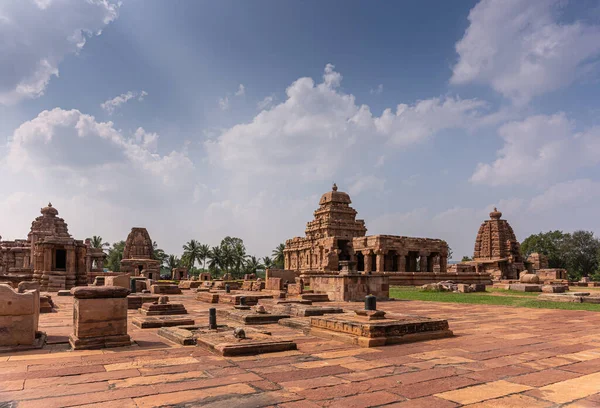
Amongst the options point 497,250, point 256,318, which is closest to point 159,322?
point 256,318

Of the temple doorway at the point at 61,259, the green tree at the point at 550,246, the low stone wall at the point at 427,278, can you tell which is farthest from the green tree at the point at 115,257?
the green tree at the point at 550,246

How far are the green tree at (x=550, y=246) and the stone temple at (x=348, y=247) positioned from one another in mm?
43621

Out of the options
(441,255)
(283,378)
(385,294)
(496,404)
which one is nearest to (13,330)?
(283,378)

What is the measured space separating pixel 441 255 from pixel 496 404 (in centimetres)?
3530

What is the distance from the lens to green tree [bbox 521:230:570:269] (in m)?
73.4

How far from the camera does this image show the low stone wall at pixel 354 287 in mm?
16938

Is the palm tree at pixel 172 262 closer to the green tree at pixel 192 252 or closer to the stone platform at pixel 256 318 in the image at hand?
the green tree at pixel 192 252

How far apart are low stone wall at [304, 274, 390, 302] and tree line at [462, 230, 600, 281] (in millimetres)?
65941

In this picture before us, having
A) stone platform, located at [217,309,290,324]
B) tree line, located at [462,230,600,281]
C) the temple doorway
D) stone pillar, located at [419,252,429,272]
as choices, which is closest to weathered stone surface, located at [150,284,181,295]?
the temple doorway

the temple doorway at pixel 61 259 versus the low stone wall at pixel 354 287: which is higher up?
the temple doorway at pixel 61 259

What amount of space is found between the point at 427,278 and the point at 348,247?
1210 centimetres

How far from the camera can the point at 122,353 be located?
611 centimetres

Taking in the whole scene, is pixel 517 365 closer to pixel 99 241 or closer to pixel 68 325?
pixel 68 325

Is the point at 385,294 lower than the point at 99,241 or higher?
lower
